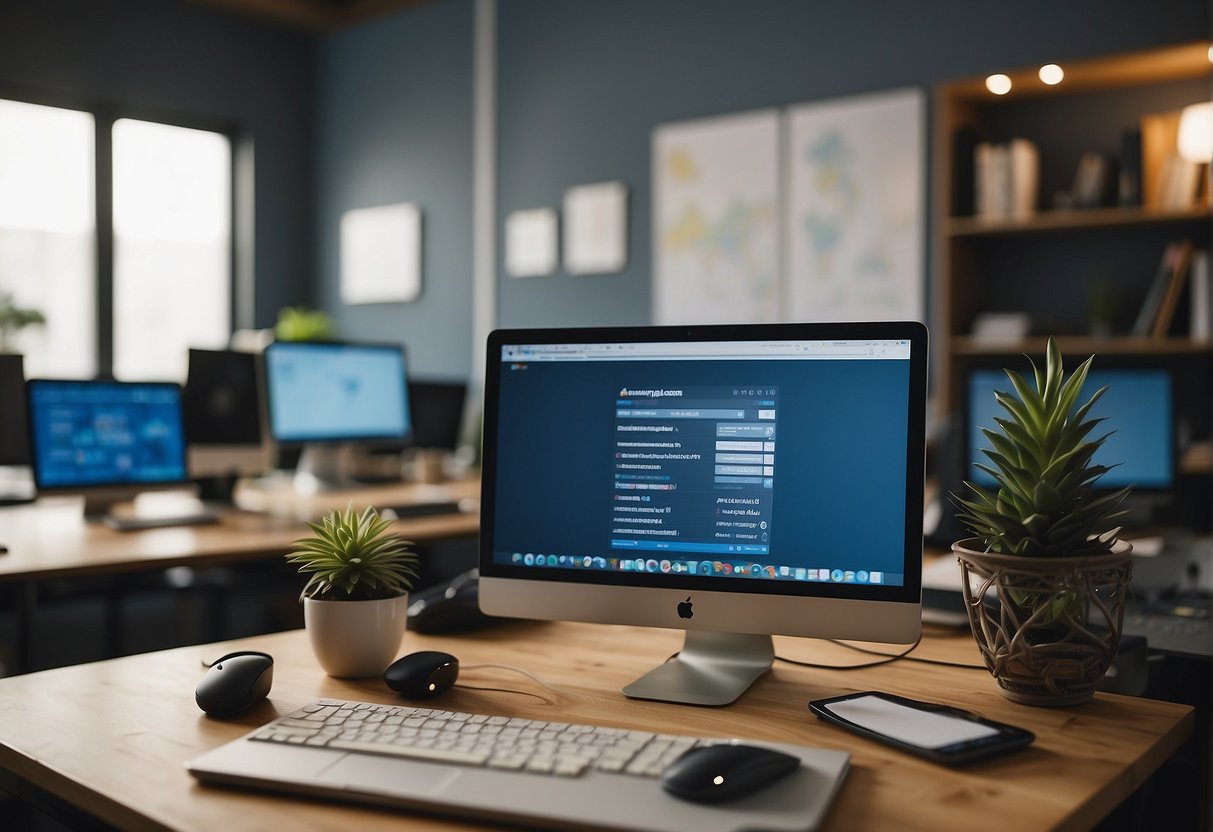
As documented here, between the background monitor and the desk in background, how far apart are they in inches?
5.7

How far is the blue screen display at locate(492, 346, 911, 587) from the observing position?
1.20 metres

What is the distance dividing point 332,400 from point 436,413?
712mm

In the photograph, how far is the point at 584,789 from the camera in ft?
2.94

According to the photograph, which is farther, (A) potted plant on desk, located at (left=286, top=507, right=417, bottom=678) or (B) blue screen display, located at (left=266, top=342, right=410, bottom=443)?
(B) blue screen display, located at (left=266, top=342, right=410, bottom=443)

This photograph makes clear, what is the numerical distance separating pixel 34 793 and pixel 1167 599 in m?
1.60

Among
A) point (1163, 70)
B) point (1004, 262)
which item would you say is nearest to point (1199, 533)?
point (1004, 262)

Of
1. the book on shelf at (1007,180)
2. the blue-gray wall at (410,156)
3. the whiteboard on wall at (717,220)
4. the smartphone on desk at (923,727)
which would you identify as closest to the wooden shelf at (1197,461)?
the book on shelf at (1007,180)

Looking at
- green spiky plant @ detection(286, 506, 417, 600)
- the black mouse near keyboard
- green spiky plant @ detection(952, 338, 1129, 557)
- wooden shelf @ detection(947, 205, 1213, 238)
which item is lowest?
the black mouse near keyboard

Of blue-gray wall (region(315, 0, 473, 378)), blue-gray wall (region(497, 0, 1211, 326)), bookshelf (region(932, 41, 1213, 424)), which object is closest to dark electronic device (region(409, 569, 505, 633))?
bookshelf (region(932, 41, 1213, 424))

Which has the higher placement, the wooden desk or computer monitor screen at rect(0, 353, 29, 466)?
computer monitor screen at rect(0, 353, 29, 466)

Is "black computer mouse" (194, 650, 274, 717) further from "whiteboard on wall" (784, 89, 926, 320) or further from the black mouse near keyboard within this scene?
"whiteboard on wall" (784, 89, 926, 320)

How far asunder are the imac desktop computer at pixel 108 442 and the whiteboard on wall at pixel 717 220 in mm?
2304

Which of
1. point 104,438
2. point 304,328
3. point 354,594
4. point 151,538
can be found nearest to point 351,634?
point 354,594

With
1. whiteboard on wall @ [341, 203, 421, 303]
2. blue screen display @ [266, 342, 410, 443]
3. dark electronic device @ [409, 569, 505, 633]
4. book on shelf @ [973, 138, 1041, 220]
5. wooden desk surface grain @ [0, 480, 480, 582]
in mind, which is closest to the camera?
dark electronic device @ [409, 569, 505, 633]
